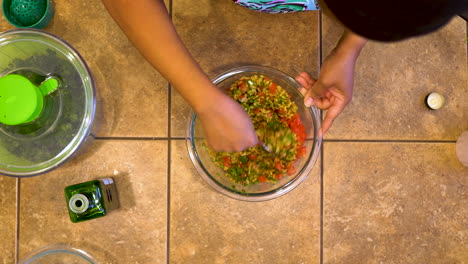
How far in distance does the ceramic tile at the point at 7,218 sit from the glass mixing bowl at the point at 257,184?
1.54 ft

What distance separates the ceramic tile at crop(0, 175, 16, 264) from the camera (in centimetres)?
97

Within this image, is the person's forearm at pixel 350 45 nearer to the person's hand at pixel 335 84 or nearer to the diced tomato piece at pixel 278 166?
the person's hand at pixel 335 84

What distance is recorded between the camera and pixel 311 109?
3.06 ft

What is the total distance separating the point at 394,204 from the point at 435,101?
0.29 metres

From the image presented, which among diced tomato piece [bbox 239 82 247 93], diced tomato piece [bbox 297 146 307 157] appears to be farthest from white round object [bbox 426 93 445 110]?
diced tomato piece [bbox 239 82 247 93]

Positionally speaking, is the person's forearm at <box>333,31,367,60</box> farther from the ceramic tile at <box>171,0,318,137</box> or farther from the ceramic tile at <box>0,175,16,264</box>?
the ceramic tile at <box>0,175,16,264</box>

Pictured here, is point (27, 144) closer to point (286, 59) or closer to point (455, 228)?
point (286, 59)

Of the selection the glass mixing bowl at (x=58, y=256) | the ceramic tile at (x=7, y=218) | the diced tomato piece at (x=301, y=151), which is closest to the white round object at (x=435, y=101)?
the diced tomato piece at (x=301, y=151)

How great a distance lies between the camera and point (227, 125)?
76 centimetres

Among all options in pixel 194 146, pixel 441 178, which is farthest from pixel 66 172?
pixel 441 178

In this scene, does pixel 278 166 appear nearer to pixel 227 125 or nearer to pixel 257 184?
pixel 257 184

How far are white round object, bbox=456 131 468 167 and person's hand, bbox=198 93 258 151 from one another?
572 millimetres

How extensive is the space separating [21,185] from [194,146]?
45cm

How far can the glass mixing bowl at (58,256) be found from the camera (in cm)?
95
